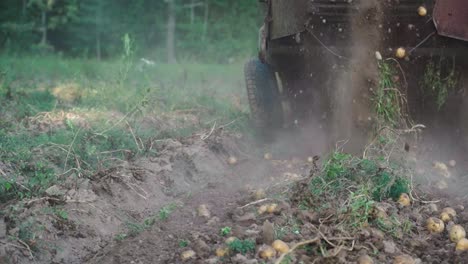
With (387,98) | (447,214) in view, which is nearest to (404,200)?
(447,214)

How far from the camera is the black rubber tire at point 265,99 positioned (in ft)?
28.0

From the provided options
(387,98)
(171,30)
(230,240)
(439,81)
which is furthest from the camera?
(171,30)

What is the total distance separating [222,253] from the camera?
4145 millimetres

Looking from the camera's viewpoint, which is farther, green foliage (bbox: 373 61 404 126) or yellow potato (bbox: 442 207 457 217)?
green foliage (bbox: 373 61 404 126)

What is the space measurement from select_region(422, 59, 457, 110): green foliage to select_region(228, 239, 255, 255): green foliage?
12.0ft

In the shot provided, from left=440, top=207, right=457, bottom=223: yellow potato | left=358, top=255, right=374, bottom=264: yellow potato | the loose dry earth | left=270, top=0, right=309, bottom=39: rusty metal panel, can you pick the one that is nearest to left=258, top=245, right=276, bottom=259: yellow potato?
the loose dry earth

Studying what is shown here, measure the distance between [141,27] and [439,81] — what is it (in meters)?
23.7

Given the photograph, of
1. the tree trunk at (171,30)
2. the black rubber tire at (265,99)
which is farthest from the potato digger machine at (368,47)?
the tree trunk at (171,30)

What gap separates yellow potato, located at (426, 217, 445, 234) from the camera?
15.6 ft

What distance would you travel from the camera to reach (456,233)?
4.53 metres

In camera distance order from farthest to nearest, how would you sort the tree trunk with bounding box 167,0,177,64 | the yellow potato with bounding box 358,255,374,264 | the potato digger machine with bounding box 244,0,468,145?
the tree trunk with bounding box 167,0,177,64, the potato digger machine with bounding box 244,0,468,145, the yellow potato with bounding box 358,255,374,264

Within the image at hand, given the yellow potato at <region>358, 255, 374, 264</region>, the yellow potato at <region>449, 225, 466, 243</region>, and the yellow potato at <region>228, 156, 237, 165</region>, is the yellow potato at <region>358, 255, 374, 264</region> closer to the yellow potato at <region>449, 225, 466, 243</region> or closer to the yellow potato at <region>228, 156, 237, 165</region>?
the yellow potato at <region>449, 225, 466, 243</region>

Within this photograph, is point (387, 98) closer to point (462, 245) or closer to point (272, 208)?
point (272, 208)

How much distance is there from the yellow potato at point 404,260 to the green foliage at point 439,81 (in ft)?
10.9
